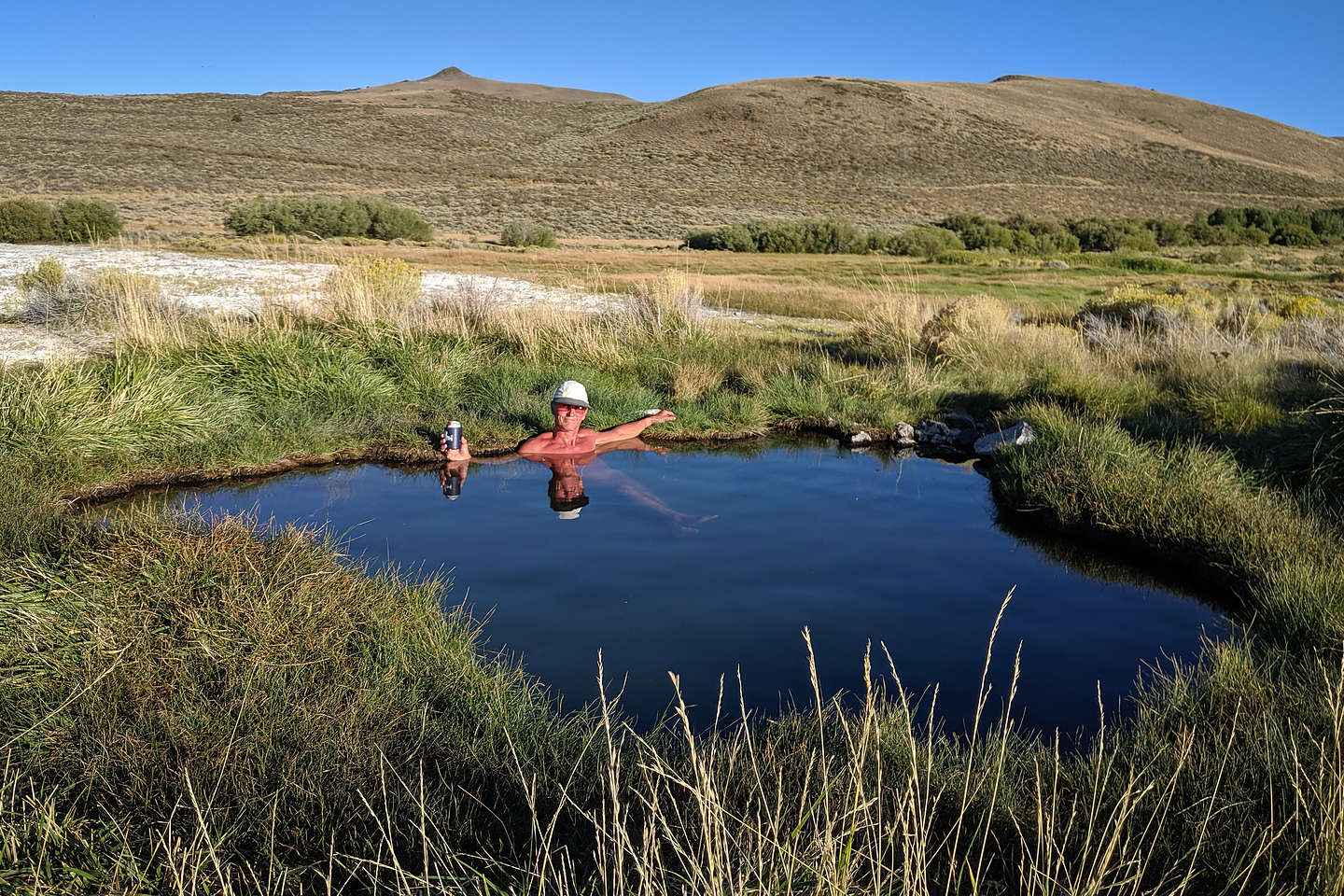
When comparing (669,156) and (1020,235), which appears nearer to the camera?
(1020,235)

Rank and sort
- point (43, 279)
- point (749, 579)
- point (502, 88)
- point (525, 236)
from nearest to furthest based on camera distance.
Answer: point (749, 579) < point (43, 279) < point (525, 236) < point (502, 88)

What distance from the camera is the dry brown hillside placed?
158ft

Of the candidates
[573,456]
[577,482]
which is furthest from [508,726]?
[573,456]

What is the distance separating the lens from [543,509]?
781cm

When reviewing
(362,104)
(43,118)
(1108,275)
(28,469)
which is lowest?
(28,469)

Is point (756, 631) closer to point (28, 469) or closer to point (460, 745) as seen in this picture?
point (460, 745)

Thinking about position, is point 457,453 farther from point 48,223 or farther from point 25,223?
point 48,223

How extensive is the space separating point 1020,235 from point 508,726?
130ft

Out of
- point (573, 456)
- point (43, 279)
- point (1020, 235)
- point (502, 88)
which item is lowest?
point (573, 456)

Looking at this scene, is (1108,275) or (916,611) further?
(1108,275)

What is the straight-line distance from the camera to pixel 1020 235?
129 ft

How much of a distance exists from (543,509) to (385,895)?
5042mm

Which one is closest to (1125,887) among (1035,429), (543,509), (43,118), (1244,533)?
(1244,533)

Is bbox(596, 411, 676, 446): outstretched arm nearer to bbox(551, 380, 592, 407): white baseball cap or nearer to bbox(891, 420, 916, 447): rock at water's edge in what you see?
bbox(551, 380, 592, 407): white baseball cap
